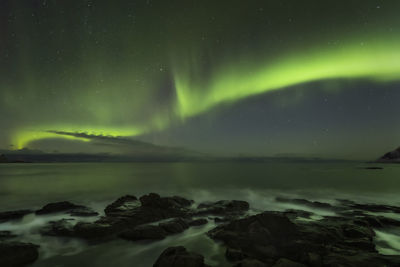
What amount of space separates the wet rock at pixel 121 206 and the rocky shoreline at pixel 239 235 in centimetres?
8

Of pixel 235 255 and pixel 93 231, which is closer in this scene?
pixel 235 255

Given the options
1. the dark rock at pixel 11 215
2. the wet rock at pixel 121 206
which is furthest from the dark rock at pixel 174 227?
the dark rock at pixel 11 215

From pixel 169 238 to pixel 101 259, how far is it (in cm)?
407

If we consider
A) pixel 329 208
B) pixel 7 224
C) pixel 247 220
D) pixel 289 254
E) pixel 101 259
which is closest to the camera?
pixel 289 254

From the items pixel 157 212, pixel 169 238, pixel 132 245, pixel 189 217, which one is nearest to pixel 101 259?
pixel 132 245

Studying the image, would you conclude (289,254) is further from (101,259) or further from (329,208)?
(329,208)

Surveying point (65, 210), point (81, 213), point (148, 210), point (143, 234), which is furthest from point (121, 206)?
point (143, 234)

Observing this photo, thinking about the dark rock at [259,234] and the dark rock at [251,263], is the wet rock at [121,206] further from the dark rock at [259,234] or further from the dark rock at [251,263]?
the dark rock at [251,263]

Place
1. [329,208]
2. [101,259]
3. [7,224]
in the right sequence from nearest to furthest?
1. [101,259]
2. [7,224]
3. [329,208]

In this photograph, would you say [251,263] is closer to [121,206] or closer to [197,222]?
[197,222]

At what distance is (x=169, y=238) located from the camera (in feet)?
47.8

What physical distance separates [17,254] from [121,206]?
939 centimetres

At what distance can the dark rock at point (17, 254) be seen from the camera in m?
10.4

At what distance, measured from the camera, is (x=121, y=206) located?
20.0 meters
